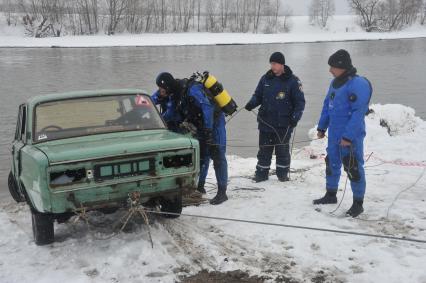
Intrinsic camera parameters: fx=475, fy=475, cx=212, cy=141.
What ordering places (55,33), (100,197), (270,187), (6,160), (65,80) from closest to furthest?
1. (100,197)
2. (270,187)
3. (6,160)
4. (65,80)
5. (55,33)

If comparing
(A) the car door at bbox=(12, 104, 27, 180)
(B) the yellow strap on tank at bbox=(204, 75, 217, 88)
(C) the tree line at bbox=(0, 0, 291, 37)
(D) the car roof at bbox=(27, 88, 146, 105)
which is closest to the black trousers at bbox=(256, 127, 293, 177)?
(B) the yellow strap on tank at bbox=(204, 75, 217, 88)

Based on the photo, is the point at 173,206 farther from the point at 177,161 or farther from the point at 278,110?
the point at 278,110

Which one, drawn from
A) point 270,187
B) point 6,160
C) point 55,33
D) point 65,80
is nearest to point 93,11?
point 55,33

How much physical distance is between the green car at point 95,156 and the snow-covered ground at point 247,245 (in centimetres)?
39

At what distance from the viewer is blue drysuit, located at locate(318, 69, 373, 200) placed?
5.44 m

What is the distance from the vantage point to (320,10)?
315ft

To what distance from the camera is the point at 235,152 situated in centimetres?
1129

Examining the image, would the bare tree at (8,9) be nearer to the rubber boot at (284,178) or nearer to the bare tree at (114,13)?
the bare tree at (114,13)

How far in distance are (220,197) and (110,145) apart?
2203 mm

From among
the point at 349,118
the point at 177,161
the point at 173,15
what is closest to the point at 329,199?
the point at 349,118

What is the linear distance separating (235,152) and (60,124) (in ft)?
20.8

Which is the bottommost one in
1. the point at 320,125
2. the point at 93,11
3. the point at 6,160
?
the point at 6,160

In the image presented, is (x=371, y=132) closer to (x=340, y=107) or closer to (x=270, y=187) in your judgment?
(x=270, y=187)

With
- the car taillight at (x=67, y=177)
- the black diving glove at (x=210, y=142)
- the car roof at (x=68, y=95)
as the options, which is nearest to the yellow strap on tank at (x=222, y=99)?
the black diving glove at (x=210, y=142)
